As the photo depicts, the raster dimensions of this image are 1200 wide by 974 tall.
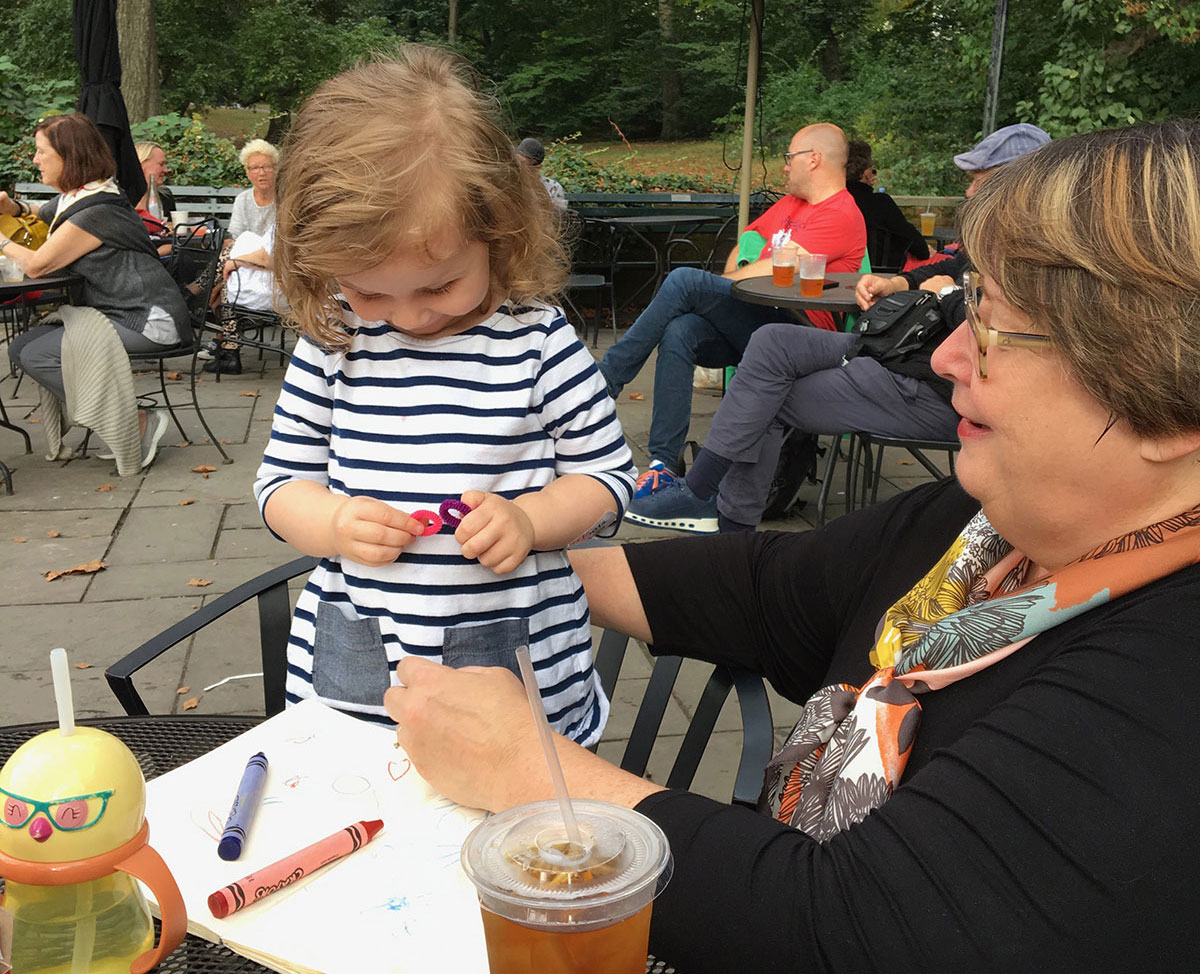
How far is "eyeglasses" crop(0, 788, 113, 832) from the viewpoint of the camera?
29.4 inches

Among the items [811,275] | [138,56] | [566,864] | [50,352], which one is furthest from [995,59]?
[138,56]

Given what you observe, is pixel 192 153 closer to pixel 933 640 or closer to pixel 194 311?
pixel 194 311

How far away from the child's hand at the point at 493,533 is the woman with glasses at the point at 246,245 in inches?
238

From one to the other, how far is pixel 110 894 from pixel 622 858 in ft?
1.24

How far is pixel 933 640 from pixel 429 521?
671mm

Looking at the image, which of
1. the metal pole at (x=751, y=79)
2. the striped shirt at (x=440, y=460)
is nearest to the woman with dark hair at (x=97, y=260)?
the metal pole at (x=751, y=79)

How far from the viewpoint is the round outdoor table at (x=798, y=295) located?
15.2 feet

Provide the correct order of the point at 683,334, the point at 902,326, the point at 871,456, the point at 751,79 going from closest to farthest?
the point at 902,326 < the point at 871,456 < the point at 683,334 < the point at 751,79

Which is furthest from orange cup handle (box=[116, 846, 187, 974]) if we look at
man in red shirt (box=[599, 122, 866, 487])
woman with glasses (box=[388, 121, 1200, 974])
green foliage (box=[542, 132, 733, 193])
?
green foliage (box=[542, 132, 733, 193])

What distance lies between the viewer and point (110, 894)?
82 cm

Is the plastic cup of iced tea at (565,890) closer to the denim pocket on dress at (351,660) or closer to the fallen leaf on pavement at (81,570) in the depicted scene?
the denim pocket on dress at (351,660)

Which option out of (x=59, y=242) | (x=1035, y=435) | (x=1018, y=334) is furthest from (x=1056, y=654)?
(x=59, y=242)

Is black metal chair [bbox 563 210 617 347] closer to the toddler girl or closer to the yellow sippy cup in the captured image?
the toddler girl

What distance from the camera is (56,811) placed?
0.75m
